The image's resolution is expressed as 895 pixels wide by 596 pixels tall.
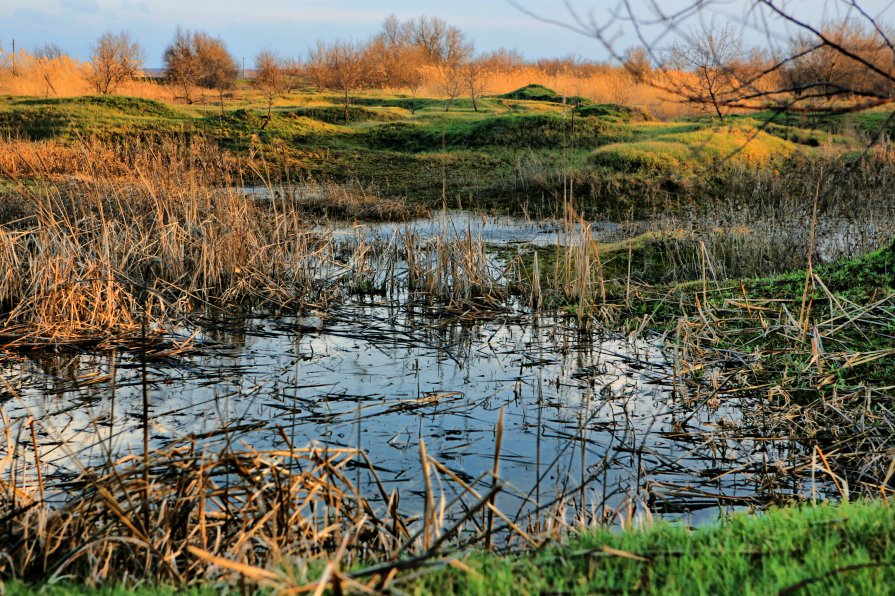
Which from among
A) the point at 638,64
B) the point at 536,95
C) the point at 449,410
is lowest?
the point at 449,410

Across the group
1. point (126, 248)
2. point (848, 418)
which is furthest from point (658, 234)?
point (126, 248)

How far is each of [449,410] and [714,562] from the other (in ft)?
9.46

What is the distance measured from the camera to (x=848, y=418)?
4.51 m

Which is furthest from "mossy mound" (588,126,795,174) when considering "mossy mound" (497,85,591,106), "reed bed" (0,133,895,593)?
"mossy mound" (497,85,591,106)

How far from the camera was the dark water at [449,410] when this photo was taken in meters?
4.02

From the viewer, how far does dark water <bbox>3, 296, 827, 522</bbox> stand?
4020mm

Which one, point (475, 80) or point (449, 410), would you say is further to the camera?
point (475, 80)

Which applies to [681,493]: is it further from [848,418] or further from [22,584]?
[22,584]

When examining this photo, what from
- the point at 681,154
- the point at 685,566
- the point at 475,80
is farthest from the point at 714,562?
the point at 475,80

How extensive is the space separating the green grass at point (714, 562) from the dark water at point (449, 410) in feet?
1.84

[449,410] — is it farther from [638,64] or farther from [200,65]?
[200,65]

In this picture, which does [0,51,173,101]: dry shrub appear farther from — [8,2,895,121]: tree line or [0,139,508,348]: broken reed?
[0,139,508,348]: broken reed

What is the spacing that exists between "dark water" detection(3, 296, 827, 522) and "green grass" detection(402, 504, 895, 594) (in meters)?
0.56

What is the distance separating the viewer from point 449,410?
16.9 ft
